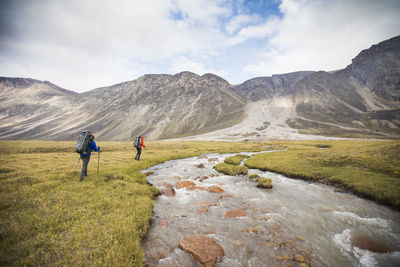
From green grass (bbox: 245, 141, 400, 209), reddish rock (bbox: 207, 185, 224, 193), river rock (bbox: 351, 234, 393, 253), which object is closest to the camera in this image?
river rock (bbox: 351, 234, 393, 253)

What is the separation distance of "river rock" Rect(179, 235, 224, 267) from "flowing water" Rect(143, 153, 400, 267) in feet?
0.79

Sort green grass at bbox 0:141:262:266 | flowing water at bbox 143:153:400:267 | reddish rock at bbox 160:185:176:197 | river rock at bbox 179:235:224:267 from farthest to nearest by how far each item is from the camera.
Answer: reddish rock at bbox 160:185:176:197, flowing water at bbox 143:153:400:267, river rock at bbox 179:235:224:267, green grass at bbox 0:141:262:266

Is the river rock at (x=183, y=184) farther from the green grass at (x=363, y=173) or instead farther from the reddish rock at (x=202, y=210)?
the green grass at (x=363, y=173)

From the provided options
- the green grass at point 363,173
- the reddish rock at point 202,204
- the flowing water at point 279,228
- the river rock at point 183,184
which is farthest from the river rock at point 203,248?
the green grass at point 363,173

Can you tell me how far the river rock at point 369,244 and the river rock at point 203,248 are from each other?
750cm

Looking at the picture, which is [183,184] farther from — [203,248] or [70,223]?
[70,223]

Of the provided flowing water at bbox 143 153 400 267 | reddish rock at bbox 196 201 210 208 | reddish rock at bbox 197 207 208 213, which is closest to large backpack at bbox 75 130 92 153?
flowing water at bbox 143 153 400 267

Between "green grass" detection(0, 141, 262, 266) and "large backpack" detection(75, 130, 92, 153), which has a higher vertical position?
"large backpack" detection(75, 130, 92, 153)

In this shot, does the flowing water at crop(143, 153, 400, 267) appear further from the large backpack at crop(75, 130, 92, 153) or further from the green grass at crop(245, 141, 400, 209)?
the large backpack at crop(75, 130, 92, 153)

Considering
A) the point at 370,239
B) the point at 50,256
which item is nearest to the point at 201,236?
the point at 50,256

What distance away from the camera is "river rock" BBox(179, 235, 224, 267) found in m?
7.25

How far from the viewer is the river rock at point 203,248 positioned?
7251 millimetres

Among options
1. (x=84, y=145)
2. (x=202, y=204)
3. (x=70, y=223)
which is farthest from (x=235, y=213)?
(x=84, y=145)

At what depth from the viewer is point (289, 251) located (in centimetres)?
793
